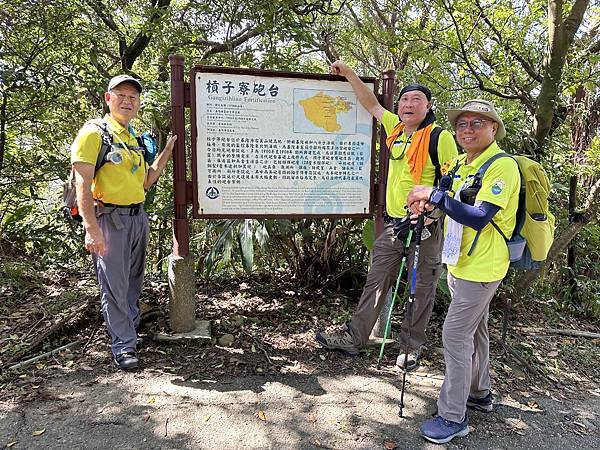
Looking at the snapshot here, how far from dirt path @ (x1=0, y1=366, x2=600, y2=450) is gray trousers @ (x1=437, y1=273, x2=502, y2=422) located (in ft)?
0.85

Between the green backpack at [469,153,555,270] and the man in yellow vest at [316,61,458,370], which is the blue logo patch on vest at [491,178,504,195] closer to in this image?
the green backpack at [469,153,555,270]

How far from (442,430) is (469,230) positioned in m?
1.22

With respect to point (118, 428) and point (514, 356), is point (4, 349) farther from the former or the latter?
point (514, 356)

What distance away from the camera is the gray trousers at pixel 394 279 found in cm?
356

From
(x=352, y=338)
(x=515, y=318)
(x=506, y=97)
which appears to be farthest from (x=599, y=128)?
(x=352, y=338)

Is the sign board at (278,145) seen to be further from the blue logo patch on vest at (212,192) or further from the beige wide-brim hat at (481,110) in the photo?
the beige wide-brim hat at (481,110)

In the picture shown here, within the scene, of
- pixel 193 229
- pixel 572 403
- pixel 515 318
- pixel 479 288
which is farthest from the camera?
pixel 193 229

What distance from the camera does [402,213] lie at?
11.3 ft

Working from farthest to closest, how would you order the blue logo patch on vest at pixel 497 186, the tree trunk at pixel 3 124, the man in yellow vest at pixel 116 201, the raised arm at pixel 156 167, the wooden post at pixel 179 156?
the tree trunk at pixel 3 124 < the raised arm at pixel 156 167 < the wooden post at pixel 179 156 < the man in yellow vest at pixel 116 201 < the blue logo patch on vest at pixel 497 186

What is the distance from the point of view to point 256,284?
5398 mm

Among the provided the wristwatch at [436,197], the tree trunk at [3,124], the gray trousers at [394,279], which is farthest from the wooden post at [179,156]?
the tree trunk at [3,124]

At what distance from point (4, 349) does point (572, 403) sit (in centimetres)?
434

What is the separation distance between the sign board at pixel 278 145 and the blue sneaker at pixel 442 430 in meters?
1.81

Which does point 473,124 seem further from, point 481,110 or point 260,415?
point 260,415
